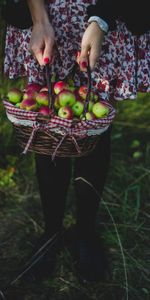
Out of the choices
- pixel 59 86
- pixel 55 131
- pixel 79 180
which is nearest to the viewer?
pixel 55 131

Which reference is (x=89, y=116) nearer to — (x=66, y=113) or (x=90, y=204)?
(x=66, y=113)

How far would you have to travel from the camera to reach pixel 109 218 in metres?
2.11

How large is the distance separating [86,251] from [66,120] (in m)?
0.71

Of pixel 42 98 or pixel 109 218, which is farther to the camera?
pixel 109 218

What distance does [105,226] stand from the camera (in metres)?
2.04

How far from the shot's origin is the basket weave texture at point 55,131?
4.03 feet

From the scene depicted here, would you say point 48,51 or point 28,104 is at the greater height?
point 48,51

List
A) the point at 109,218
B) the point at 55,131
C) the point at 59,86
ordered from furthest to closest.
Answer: the point at 109,218
the point at 59,86
the point at 55,131

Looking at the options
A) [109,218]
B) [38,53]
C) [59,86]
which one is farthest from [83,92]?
[109,218]

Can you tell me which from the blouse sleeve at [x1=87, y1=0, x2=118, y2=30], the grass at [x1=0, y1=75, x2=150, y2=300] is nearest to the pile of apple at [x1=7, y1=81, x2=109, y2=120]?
the blouse sleeve at [x1=87, y1=0, x2=118, y2=30]

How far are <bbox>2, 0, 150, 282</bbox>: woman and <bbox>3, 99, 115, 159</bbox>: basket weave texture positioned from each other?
6.7 inches

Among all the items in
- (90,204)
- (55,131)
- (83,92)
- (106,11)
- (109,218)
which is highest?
(106,11)

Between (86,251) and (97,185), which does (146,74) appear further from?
(86,251)

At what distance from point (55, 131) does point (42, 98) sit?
136mm
